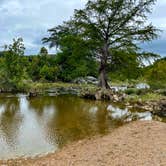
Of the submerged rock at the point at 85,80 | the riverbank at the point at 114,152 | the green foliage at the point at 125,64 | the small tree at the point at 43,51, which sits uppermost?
the small tree at the point at 43,51

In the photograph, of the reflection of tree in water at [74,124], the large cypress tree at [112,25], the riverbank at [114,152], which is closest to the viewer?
the riverbank at [114,152]

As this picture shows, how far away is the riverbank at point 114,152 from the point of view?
10.5 metres

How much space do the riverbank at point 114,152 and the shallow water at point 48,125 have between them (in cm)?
96

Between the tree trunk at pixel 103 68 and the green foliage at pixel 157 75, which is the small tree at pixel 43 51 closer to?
the green foliage at pixel 157 75

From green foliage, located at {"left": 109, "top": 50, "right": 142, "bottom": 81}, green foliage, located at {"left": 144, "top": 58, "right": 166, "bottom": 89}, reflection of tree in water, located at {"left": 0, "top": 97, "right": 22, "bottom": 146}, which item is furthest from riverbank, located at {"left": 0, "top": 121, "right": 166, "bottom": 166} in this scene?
green foliage, located at {"left": 144, "top": 58, "right": 166, "bottom": 89}

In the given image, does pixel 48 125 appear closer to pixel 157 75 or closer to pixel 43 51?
pixel 157 75

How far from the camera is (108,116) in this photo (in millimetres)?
21359

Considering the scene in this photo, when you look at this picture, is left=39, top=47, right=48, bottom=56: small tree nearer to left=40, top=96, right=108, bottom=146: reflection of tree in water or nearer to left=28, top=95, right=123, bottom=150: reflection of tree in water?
left=28, top=95, right=123, bottom=150: reflection of tree in water

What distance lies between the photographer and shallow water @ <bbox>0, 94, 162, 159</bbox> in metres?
13.2

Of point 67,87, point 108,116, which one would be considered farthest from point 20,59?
point 108,116

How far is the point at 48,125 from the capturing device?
57.7ft

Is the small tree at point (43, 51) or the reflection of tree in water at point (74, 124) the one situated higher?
the small tree at point (43, 51)

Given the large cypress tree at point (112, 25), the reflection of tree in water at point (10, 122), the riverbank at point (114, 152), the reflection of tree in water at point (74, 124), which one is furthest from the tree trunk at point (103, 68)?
the riverbank at point (114, 152)

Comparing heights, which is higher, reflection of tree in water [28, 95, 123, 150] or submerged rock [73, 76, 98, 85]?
submerged rock [73, 76, 98, 85]
